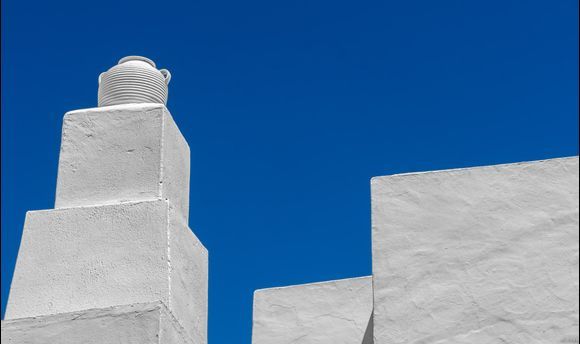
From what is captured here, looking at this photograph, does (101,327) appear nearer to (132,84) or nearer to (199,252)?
(199,252)

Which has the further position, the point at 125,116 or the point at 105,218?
the point at 125,116

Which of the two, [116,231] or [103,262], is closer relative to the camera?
[103,262]

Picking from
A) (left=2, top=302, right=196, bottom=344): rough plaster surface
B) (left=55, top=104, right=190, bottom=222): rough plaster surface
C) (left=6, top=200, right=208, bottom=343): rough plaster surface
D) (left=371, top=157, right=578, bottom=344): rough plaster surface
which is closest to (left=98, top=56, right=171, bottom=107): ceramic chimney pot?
(left=55, top=104, right=190, bottom=222): rough plaster surface

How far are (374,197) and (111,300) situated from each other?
1.85m

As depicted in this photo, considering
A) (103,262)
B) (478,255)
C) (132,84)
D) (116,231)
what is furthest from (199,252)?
(478,255)

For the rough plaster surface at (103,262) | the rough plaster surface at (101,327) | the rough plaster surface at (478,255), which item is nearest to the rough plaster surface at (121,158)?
the rough plaster surface at (103,262)

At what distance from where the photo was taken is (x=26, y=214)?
22.8 feet

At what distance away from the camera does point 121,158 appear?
720 centimetres

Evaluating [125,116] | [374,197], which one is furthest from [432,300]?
[125,116]

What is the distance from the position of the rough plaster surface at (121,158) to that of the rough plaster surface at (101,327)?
1.00 metres

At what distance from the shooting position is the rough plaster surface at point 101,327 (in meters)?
6.13

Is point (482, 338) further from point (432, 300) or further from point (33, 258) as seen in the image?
point (33, 258)

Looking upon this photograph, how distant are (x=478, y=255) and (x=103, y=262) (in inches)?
98.7

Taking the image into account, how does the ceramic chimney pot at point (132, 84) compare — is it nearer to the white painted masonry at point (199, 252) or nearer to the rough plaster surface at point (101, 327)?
the white painted masonry at point (199, 252)
